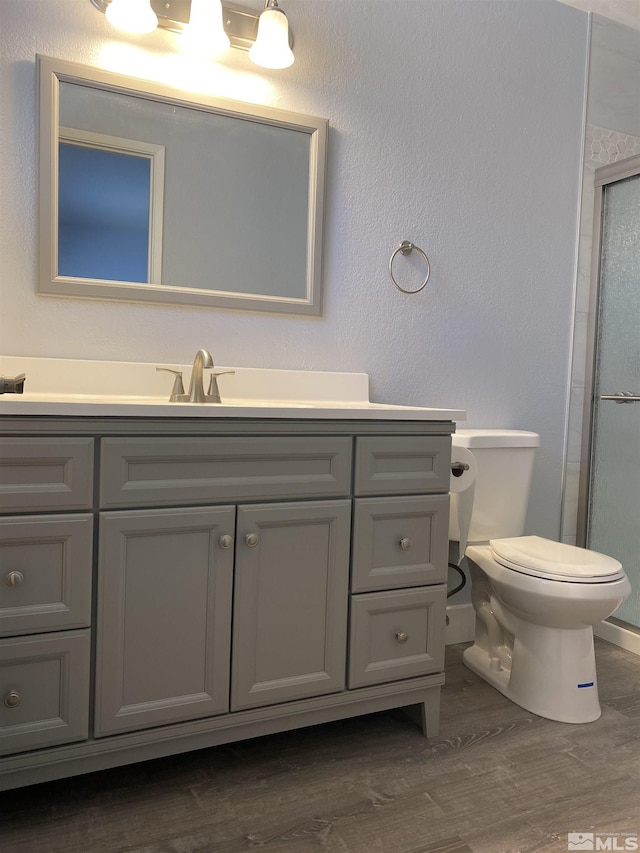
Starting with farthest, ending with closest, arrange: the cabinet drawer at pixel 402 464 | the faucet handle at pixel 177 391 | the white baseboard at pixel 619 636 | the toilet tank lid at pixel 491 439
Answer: the white baseboard at pixel 619 636 < the toilet tank lid at pixel 491 439 < the faucet handle at pixel 177 391 < the cabinet drawer at pixel 402 464

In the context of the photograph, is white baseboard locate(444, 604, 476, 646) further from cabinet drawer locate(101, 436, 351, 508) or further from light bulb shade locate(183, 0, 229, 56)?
light bulb shade locate(183, 0, 229, 56)

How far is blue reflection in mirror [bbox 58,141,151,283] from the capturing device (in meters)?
1.70

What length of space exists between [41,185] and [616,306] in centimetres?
198

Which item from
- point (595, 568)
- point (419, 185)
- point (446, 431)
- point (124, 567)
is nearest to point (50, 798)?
point (124, 567)

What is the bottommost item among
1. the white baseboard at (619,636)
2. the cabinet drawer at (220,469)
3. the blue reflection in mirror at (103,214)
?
the white baseboard at (619,636)

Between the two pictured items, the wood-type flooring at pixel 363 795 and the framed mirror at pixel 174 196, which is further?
the framed mirror at pixel 174 196

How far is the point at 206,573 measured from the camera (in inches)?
54.3

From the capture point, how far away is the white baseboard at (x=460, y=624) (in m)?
2.29

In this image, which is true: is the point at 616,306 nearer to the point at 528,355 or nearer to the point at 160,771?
the point at 528,355

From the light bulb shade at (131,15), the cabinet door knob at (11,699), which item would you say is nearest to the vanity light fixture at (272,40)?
the light bulb shade at (131,15)

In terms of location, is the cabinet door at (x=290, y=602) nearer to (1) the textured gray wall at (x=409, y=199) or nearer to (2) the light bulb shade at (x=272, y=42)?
(1) the textured gray wall at (x=409, y=199)

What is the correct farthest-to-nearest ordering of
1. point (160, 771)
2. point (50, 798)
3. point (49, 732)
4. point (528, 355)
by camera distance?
1. point (528, 355)
2. point (160, 771)
3. point (50, 798)
4. point (49, 732)

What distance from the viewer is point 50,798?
137 centimetres

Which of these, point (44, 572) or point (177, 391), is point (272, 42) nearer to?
point (177, 391)
